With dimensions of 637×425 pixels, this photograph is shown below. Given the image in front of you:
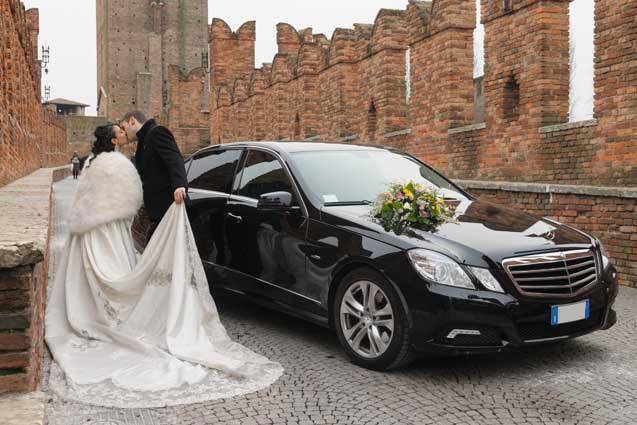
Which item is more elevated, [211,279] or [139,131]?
[139,131]

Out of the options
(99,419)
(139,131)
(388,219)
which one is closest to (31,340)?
(99,419)

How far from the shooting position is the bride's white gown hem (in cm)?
488

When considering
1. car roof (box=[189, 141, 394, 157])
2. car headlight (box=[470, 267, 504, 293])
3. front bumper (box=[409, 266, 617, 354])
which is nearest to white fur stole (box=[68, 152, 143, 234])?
car roof (box=[189, 141, 394, 157])

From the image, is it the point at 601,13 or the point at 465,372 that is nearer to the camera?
the point at 465,372

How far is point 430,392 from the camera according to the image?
4480 mm

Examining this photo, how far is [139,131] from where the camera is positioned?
20.2ft

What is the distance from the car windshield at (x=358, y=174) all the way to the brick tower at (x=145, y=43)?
6922cm

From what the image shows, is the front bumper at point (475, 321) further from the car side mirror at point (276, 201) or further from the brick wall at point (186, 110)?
the brick wall at point (186, 110)

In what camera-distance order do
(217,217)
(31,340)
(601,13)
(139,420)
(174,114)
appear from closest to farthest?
(31,340), (139,420), (217,217), (601,13), (174,114)

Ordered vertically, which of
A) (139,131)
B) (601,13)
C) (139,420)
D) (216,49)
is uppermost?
(216,49)

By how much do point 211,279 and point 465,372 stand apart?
104 inches

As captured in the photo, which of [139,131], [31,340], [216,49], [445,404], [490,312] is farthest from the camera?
[216,49]

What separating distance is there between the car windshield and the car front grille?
1393mm

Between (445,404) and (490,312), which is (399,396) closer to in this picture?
(445,404)
